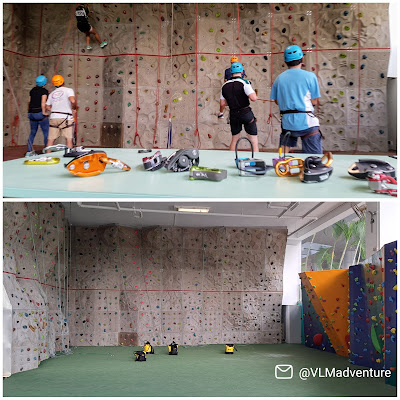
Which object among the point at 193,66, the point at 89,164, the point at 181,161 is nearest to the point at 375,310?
the point at 181,161

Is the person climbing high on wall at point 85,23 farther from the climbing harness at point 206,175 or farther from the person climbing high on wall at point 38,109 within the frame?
the climbing harness at point 206,175

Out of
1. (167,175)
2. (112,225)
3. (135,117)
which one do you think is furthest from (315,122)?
(112,225)

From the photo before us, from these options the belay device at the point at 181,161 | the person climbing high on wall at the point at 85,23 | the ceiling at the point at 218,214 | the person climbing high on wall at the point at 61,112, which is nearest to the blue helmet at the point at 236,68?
the person climbing high on wall at the point at 61,112

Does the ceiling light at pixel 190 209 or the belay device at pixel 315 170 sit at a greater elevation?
the belay device at pixel 315 170

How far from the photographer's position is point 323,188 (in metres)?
2.71

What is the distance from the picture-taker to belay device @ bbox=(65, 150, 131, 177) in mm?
3018

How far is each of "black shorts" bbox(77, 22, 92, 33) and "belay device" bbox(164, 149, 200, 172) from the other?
23.3 ft

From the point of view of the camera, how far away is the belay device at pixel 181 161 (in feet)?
10.4

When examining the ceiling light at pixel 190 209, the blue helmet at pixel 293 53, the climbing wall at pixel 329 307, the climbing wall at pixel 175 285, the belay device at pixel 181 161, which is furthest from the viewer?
the climbing wall at pixel 175 285

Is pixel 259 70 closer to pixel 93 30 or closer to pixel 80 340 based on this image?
pixel 93 30

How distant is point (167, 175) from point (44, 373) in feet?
15.9

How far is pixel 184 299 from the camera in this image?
39.1 feet

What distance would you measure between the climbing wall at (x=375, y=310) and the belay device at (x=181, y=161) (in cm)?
273

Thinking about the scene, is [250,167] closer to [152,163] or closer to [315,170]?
[315,170]
